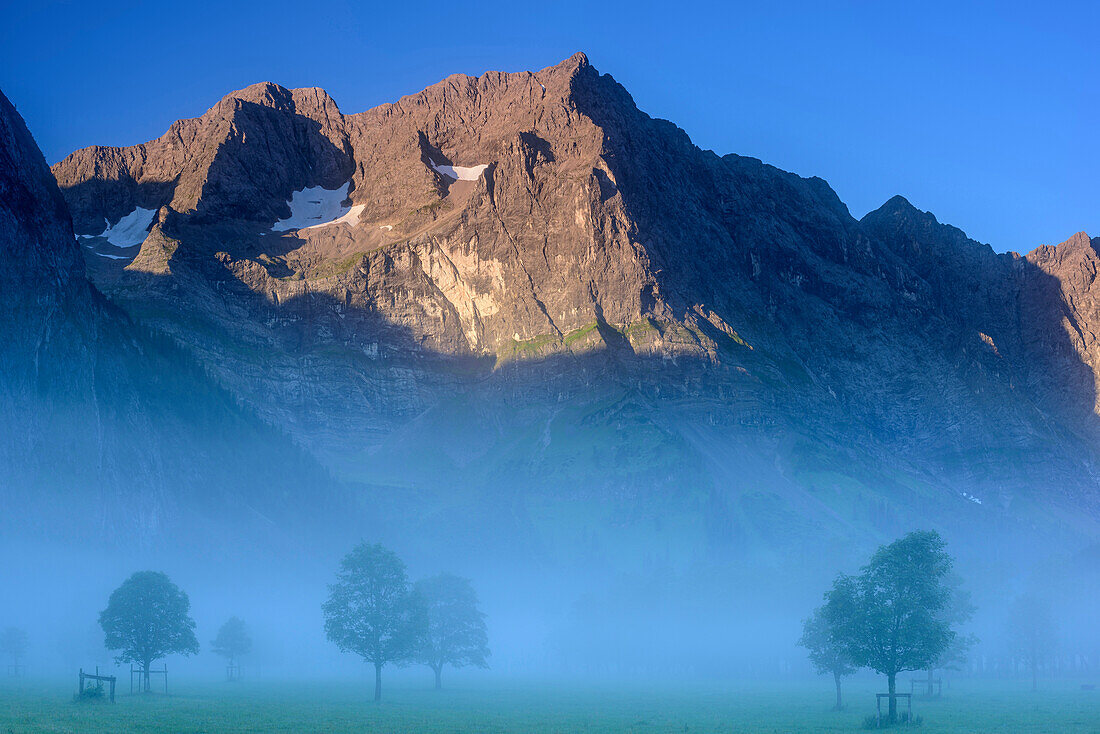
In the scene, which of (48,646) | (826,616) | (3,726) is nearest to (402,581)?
(826,616)

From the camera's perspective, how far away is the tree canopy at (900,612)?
65.6 meters

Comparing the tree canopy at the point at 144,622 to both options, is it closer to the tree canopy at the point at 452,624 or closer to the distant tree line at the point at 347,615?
the distant tree line at the point at 347,615

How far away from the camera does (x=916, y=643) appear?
65500 mm

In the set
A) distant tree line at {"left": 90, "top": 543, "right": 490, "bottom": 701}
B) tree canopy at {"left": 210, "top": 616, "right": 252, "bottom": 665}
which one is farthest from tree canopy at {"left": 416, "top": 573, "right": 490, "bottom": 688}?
tree canopy at {"left": 210, "top": 616, "right": 252, "bottom": 665}

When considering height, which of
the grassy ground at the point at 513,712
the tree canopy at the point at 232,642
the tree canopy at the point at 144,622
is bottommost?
the tree canopy at the point at 232,642

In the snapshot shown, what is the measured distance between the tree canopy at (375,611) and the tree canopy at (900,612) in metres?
40.2

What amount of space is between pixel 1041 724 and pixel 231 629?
107 metres

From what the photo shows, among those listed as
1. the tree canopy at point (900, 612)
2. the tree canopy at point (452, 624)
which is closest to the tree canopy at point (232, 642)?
the tree canopy at point (452, 624)

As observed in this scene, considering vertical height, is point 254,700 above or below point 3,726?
below

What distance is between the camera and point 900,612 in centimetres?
6638

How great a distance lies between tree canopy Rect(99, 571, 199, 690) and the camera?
89.9 m

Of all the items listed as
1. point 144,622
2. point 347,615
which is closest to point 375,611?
point 347,615

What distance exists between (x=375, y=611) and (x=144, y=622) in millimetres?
20459

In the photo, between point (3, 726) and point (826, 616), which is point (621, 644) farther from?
point (3, 726)
